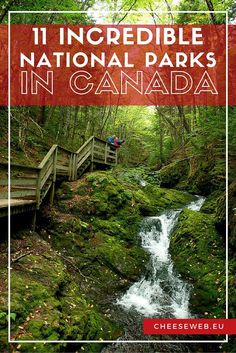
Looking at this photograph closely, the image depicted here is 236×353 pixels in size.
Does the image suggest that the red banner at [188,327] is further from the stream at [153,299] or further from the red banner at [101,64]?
the red banner at [101,64]

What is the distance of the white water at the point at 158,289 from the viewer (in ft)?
24.1

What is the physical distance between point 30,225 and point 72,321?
3374 millimetres

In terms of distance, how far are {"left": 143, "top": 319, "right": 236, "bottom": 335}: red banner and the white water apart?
0.85m

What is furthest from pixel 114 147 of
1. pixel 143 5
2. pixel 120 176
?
pixel 143 5

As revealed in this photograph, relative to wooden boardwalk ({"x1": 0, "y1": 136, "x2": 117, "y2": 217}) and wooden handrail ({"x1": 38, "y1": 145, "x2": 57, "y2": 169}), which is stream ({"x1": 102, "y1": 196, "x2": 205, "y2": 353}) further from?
wooden handrail ({"x1": 38, "y1": 145, "x2": 57, "y2": 169})

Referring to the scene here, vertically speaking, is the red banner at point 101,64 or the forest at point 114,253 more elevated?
the red banner at point 101,64

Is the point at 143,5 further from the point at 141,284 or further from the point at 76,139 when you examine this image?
the point at 141,284

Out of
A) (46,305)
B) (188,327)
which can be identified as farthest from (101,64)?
(188,327)

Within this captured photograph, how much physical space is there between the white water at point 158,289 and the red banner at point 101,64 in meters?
4.97

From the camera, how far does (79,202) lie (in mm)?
10477

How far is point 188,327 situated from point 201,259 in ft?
8.20

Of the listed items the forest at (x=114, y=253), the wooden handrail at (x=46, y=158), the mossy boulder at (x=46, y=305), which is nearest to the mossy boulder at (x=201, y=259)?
the forest at (x=114, y=253)

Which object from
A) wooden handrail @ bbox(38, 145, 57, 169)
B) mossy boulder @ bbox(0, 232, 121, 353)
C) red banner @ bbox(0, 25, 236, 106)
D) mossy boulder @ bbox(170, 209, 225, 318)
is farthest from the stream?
red banner @ bbox(0, 25, 236, 106)

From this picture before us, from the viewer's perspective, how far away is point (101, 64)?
1544 cm
